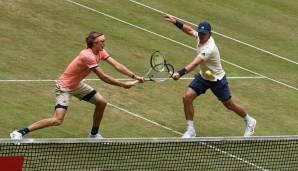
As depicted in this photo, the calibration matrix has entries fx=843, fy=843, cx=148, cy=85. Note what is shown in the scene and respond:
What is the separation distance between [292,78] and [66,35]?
5.92 meters

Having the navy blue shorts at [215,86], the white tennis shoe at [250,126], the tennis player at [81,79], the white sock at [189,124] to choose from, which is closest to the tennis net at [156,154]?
the tennis player at [81,79]

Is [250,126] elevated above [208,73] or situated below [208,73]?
below

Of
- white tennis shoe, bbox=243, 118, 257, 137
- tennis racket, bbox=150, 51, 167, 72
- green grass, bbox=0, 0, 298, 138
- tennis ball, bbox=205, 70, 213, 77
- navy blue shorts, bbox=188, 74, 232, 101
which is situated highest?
tennis racket, bbox=150, 51, 167, 72

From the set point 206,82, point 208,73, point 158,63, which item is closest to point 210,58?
point 208,73

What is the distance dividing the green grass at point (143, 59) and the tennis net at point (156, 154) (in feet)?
4.01

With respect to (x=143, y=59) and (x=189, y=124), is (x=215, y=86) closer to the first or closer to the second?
(x=189, y=124)

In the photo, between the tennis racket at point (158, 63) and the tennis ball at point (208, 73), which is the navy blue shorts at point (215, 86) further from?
the tennis racket at point (158, 63)

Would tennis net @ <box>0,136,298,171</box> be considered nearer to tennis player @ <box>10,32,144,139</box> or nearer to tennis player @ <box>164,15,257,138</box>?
tennis player @ <box>10,32,144,139</box>

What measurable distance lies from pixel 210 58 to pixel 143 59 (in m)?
5.30

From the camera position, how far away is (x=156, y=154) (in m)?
14.9

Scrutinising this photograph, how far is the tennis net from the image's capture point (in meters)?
13.8

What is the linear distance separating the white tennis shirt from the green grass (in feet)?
4.67

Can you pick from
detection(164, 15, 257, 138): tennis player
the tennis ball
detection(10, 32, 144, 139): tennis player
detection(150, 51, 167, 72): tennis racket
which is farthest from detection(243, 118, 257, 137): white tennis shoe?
detection(10, 32, 144, 139): tennis player

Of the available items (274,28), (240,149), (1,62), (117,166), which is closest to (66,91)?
(117,166)
